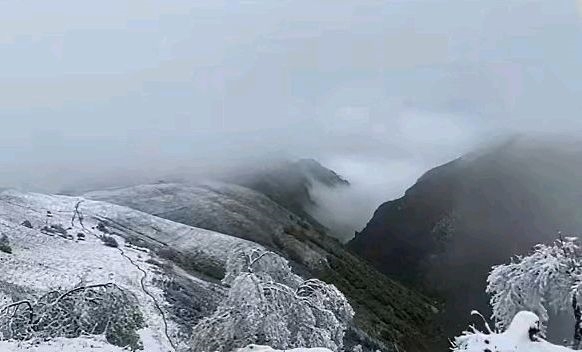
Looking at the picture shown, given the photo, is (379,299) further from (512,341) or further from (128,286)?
(512,341)

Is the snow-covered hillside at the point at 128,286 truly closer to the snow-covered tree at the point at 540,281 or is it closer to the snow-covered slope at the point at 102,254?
the snow-covered slope at the point at 102,254

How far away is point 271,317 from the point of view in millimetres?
13391

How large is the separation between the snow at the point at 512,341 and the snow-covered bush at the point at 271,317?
5.35m

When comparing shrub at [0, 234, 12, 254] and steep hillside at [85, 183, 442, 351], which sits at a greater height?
shrub at [0, 234, 12, 254]

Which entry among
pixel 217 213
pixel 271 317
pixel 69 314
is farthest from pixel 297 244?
pixel 271 317

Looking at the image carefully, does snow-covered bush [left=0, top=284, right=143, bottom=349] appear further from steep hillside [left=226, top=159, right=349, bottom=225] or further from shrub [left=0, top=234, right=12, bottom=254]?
steep hillside [left=226, top=159, right=349, bottom=225]

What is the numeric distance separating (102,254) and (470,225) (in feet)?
437

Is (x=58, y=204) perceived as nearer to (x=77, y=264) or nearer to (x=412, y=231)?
(x=77, y=264)

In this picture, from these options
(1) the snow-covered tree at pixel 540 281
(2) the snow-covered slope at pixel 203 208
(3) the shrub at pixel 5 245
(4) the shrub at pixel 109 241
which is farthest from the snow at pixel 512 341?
(2) the snow-covered slope at pixel 203 208

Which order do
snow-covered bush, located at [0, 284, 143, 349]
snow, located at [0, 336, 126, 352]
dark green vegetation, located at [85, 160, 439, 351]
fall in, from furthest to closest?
1. dark green vegetation, located at [85, 160, 439, 351]
2. snow-covered bush, located at [0, 284, 143, 349]
3. snow, located at [0, 336, 126, 352]

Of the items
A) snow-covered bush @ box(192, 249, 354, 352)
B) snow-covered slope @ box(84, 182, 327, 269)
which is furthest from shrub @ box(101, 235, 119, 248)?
snow-covered slope @ box(84, 182, 327, 269)

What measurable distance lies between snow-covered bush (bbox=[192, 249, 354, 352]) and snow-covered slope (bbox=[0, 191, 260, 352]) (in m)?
4.68

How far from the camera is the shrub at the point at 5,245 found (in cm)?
3964

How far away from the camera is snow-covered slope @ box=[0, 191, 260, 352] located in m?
31.8
